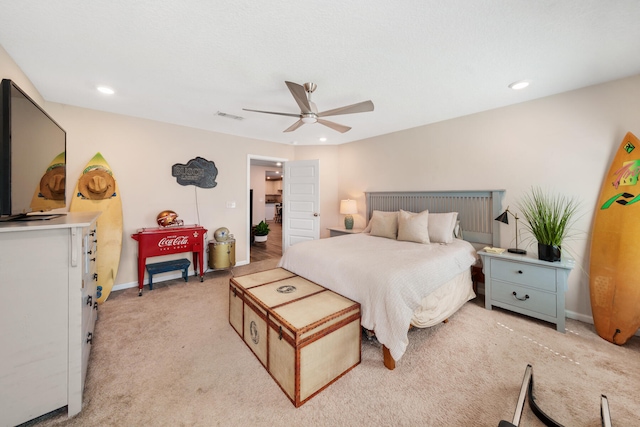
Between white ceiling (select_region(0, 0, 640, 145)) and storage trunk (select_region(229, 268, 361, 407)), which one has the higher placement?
white ceiling (select_region(0, 0, 640, 145))

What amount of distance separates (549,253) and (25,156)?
14.6 feet

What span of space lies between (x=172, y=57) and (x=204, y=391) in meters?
2.63

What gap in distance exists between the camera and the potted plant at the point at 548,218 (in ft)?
7.89

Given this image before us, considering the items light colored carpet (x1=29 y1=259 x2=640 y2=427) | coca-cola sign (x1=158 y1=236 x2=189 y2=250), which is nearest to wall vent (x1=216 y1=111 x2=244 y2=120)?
coca-cola sign (x1=158 y1=236 x2=189 y2=250)

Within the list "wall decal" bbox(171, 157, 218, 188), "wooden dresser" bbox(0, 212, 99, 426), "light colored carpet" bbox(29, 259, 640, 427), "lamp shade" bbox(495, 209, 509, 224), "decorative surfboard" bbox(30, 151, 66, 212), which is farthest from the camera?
"wall decal" bbox(171, 157, 218, 188)

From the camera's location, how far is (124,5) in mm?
1448

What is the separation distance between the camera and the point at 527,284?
2479 mm

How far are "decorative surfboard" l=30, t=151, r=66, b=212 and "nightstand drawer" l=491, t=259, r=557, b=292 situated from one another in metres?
4.25

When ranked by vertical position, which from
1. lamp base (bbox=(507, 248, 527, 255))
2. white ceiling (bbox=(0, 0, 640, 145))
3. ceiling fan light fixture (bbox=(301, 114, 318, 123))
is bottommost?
lamp base (bbox=(507, 248, 527, 255))

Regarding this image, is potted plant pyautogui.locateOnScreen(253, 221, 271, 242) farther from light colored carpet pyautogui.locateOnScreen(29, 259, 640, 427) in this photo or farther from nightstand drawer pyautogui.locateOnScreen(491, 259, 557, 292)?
nightstand drawer pyautogui.locateOnScreen(491, 259, 557, 292)

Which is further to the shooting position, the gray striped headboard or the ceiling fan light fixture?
the gray striped headboard

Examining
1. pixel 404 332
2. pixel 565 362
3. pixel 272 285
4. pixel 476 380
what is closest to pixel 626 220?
Answer: pixel 565 362

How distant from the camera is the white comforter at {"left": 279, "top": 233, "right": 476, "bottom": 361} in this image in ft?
5.76

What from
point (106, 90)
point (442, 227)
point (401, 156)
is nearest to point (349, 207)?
point (401, 156)
